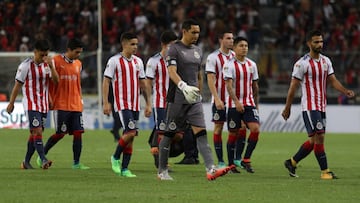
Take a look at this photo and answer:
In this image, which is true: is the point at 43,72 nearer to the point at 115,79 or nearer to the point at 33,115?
the point at 33,115

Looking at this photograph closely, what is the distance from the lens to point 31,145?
17.3 m

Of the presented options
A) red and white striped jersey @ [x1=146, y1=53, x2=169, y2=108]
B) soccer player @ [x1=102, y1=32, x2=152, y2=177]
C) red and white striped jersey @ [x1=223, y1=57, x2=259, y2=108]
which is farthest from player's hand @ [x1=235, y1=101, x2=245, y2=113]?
red and white striped jersey @ [x1=146, y1=53, x2=169, y2=108]

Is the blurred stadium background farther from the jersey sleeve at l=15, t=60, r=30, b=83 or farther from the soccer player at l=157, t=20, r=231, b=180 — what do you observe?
the soccer player at l=157, t=20, r=231, b=180

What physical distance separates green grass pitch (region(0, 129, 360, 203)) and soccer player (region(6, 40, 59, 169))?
631mm

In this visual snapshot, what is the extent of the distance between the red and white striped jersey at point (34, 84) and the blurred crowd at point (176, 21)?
18.7 m

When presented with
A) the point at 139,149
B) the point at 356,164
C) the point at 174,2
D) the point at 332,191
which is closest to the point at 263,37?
the point at 174,2

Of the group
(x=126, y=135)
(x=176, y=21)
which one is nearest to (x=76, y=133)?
(x=126, y=135)

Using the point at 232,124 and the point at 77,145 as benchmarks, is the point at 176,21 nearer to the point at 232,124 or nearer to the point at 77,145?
the point at 77,145

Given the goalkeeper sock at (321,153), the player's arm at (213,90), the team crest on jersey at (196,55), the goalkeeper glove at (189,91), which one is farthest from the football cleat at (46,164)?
the goalkeeper sock at (321,153)

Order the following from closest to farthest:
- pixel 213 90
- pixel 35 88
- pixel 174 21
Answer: pixel 213 90
pixel 35 88
pixel 174 21

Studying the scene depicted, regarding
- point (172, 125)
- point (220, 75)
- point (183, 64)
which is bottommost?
point (172, 125)

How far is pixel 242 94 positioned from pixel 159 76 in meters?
1.71

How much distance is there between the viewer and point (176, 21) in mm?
37969

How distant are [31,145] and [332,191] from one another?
5950mm
